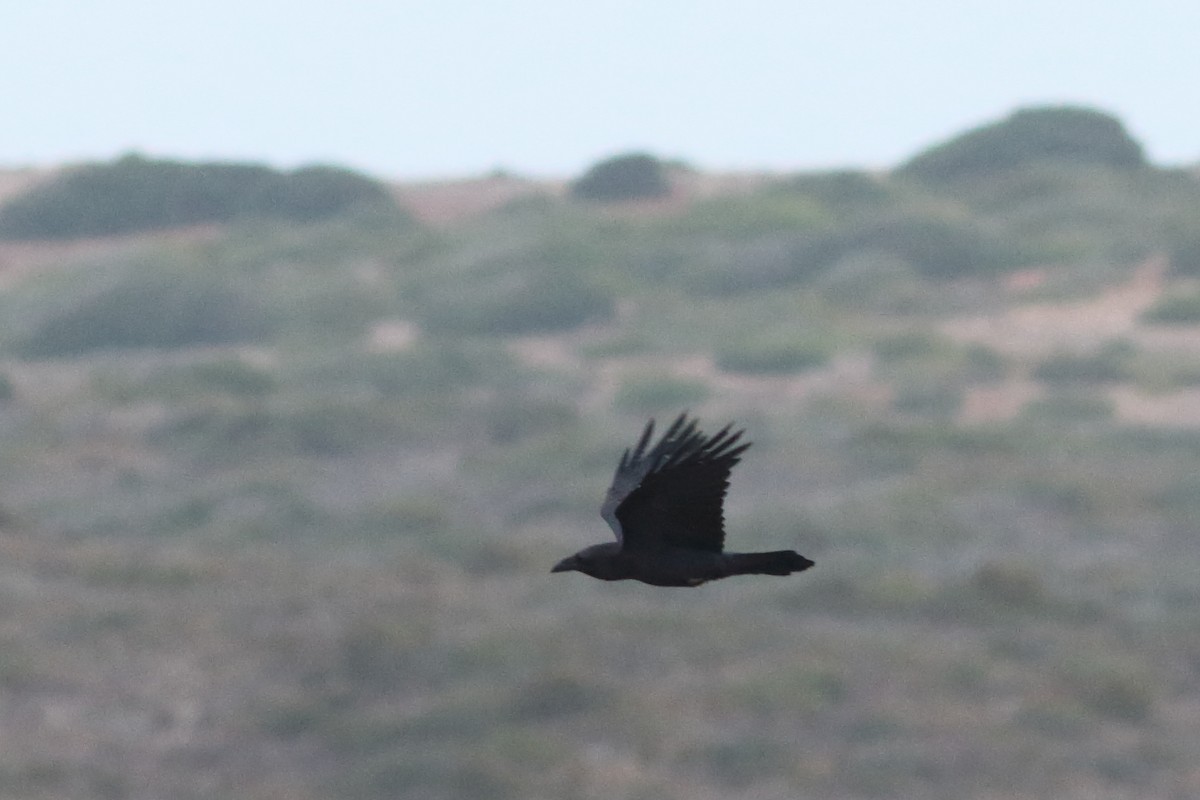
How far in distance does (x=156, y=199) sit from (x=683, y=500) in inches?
1905

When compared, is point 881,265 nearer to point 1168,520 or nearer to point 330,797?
point 1168,520

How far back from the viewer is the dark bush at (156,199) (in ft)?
166

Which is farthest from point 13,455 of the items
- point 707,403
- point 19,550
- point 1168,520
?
point 1168,520

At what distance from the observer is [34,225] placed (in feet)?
165

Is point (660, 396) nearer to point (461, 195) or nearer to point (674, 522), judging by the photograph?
point (461, 195)

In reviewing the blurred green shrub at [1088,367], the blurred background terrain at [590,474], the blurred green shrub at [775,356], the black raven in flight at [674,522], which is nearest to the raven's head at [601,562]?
the black raven in flight at [674,522]

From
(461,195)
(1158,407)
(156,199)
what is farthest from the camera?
(461,195)

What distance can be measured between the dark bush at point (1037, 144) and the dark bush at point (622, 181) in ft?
22.0

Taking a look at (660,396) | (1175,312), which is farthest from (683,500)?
(1175,312)

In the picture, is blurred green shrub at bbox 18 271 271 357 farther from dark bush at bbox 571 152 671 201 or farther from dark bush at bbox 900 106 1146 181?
dark bush at bbox 900 106 1146 181

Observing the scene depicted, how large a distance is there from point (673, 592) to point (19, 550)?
701 cm

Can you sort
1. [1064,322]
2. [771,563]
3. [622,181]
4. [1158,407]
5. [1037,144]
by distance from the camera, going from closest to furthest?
[771,563] → [1158,407] → [1064,322] → [622,181] → [1037,144]

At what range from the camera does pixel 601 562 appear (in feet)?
16.8

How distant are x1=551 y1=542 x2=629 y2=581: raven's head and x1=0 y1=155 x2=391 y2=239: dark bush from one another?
46795mm
